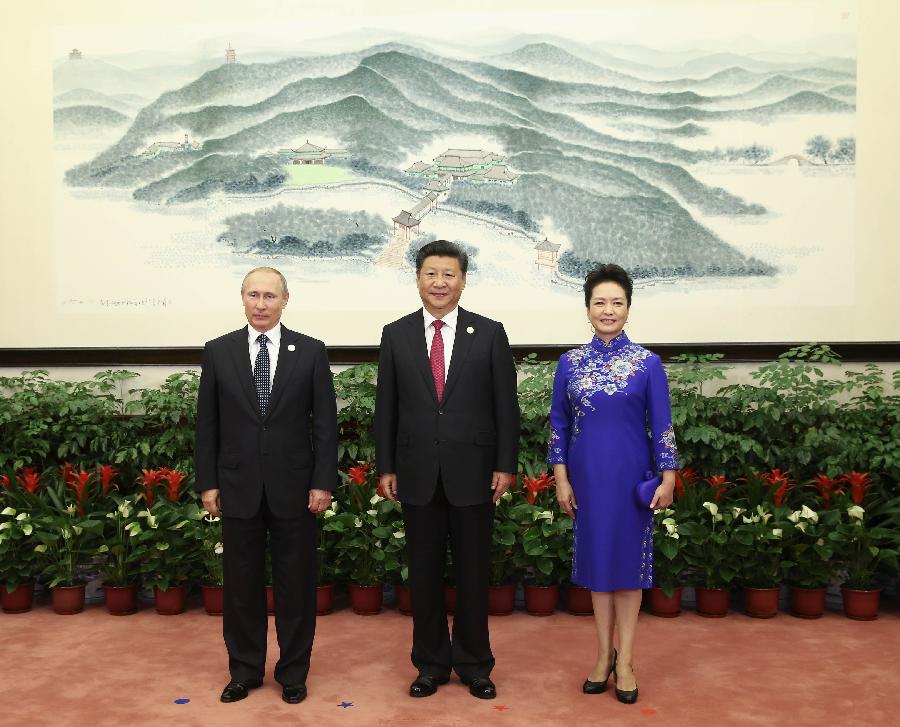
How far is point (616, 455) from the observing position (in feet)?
9.10

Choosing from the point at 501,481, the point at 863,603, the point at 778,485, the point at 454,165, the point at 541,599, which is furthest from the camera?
the point at 454,165

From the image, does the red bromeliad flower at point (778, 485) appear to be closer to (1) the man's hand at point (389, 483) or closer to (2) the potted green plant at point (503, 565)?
(2) the potted green plant at point (503, 565)

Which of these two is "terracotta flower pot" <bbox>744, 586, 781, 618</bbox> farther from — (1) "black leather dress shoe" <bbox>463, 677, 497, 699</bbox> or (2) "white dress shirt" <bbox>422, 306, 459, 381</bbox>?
(2) "white dress shirt" <bbox>422, 306, 459, 381</bbox>

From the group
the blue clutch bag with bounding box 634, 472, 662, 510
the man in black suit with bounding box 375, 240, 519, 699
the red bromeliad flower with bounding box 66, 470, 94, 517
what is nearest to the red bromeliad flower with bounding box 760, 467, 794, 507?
the blue clutch bag with bounding box 634, 472, 662, 510

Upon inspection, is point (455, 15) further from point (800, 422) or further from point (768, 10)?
point (800, 422)

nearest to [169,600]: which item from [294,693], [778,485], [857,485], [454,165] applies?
[294,693]

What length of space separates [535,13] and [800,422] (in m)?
2.65

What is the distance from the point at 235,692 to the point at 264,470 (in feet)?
2.47

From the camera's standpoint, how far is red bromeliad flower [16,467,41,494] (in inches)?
159

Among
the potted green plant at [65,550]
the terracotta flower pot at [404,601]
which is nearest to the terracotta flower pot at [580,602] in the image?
the terracotta flower pot at [404,601]

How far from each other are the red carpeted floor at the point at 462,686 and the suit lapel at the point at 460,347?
1066mm

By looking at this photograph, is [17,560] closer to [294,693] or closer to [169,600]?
[169,600]

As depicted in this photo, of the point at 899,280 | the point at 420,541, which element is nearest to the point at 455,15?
the point at 899,280

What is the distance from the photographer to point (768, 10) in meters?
4.62
